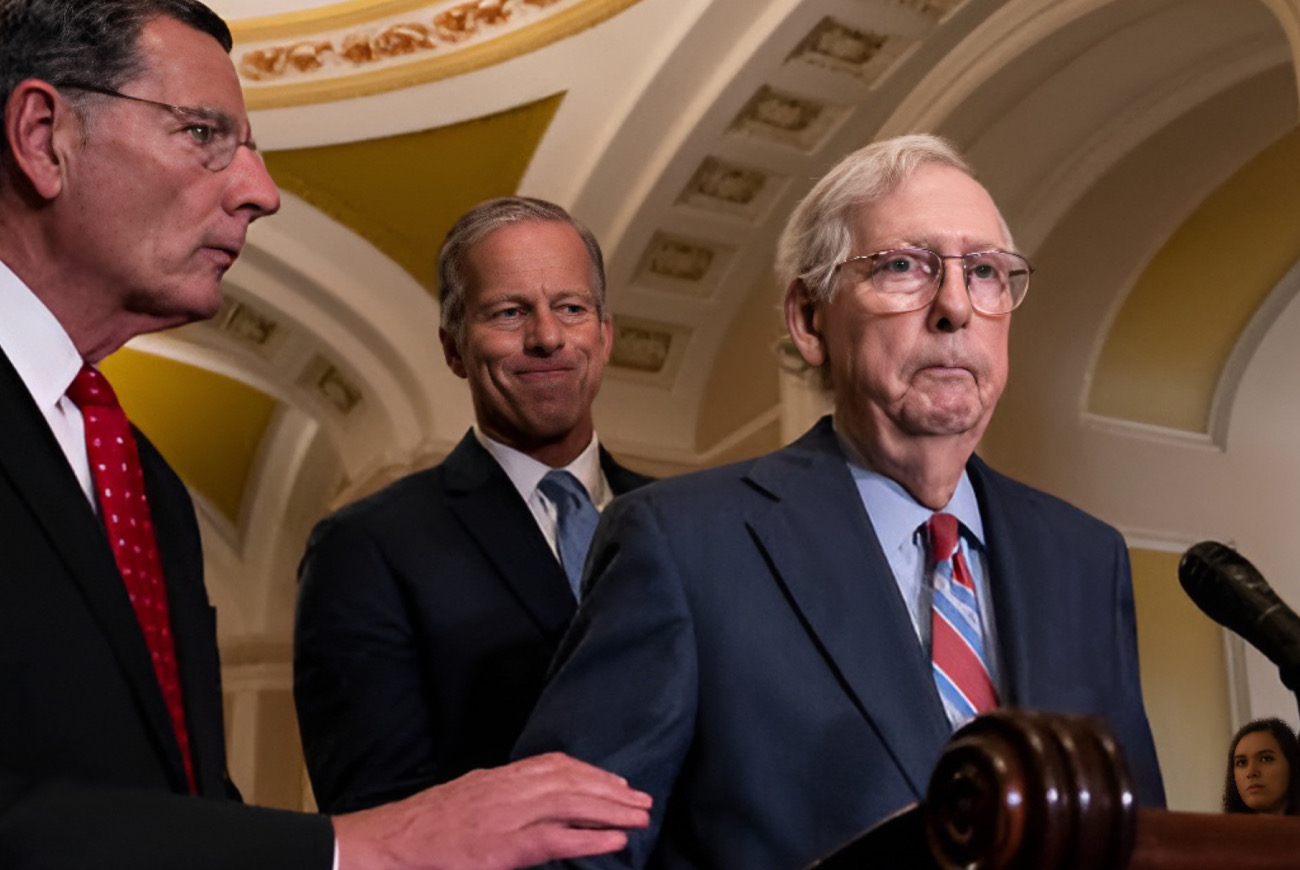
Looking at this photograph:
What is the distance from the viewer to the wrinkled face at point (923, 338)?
2021 mm

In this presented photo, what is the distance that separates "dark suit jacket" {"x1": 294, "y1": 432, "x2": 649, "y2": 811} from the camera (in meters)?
2.42

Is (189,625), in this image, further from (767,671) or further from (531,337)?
(531,337)

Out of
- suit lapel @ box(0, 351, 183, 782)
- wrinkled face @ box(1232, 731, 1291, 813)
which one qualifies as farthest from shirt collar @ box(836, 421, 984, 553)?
wrinkled face @ box(1232, 731, 1291, 813)

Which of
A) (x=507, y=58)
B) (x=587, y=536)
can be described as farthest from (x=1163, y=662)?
(x=587, y=536)

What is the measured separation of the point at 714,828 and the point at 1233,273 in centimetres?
571

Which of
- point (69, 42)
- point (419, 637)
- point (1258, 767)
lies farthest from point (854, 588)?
point (1258, 767)

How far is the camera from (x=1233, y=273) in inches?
273

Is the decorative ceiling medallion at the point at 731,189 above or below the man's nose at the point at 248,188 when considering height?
above

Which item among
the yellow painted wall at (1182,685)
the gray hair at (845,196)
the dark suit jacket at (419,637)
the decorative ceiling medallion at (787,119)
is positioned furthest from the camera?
the decorative ceiling medallion at (787,119)

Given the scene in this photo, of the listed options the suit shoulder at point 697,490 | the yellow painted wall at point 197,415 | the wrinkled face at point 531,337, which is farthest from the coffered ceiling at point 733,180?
the suit shoulder at point 697,490

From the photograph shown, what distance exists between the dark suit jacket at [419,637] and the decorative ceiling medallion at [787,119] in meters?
5.28

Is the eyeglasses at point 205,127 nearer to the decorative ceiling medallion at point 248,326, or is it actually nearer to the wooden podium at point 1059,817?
the wooden podium at point 1059,817

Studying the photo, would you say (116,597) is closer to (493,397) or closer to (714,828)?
(714,828)

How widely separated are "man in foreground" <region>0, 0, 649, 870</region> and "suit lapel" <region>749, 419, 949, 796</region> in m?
0.31
